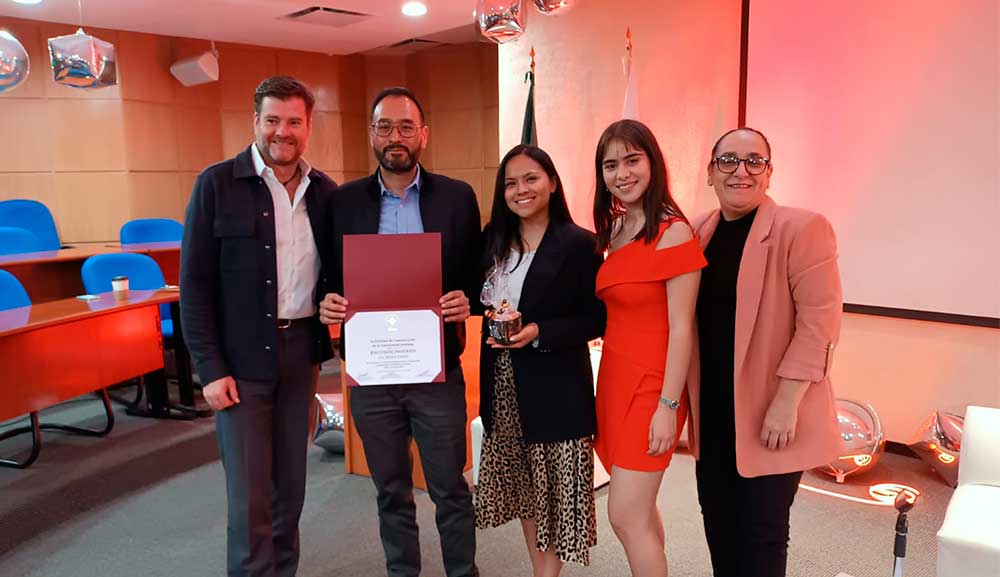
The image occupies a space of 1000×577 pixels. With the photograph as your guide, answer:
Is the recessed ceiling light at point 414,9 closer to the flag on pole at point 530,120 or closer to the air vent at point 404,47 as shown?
the air vent at point 404,47

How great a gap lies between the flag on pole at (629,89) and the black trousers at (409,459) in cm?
272

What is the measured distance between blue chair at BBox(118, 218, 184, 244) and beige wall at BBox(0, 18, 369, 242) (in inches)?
40.9

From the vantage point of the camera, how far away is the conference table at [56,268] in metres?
5.54

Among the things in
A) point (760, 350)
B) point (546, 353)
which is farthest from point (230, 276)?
point (760, 350)

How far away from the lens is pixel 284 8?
22.2ft

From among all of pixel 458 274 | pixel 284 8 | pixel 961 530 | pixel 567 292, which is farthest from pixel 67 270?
pixel 961 530

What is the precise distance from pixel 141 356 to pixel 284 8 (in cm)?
405

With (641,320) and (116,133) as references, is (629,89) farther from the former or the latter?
(116,133)

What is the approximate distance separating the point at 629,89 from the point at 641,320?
2.91 metres

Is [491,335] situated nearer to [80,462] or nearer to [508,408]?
[508,408]

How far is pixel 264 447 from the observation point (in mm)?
2330

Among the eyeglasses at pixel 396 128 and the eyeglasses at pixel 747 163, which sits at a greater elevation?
the eyeglasses at pixel 396 128

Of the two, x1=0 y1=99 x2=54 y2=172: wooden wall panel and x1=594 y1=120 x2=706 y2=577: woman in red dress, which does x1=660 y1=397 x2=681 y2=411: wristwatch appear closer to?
x1=594 y1=120 x2=706 y2=577: woman in red dress

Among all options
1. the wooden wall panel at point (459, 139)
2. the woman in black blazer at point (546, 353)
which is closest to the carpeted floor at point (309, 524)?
the woman in black blazer at point (546, 353)
